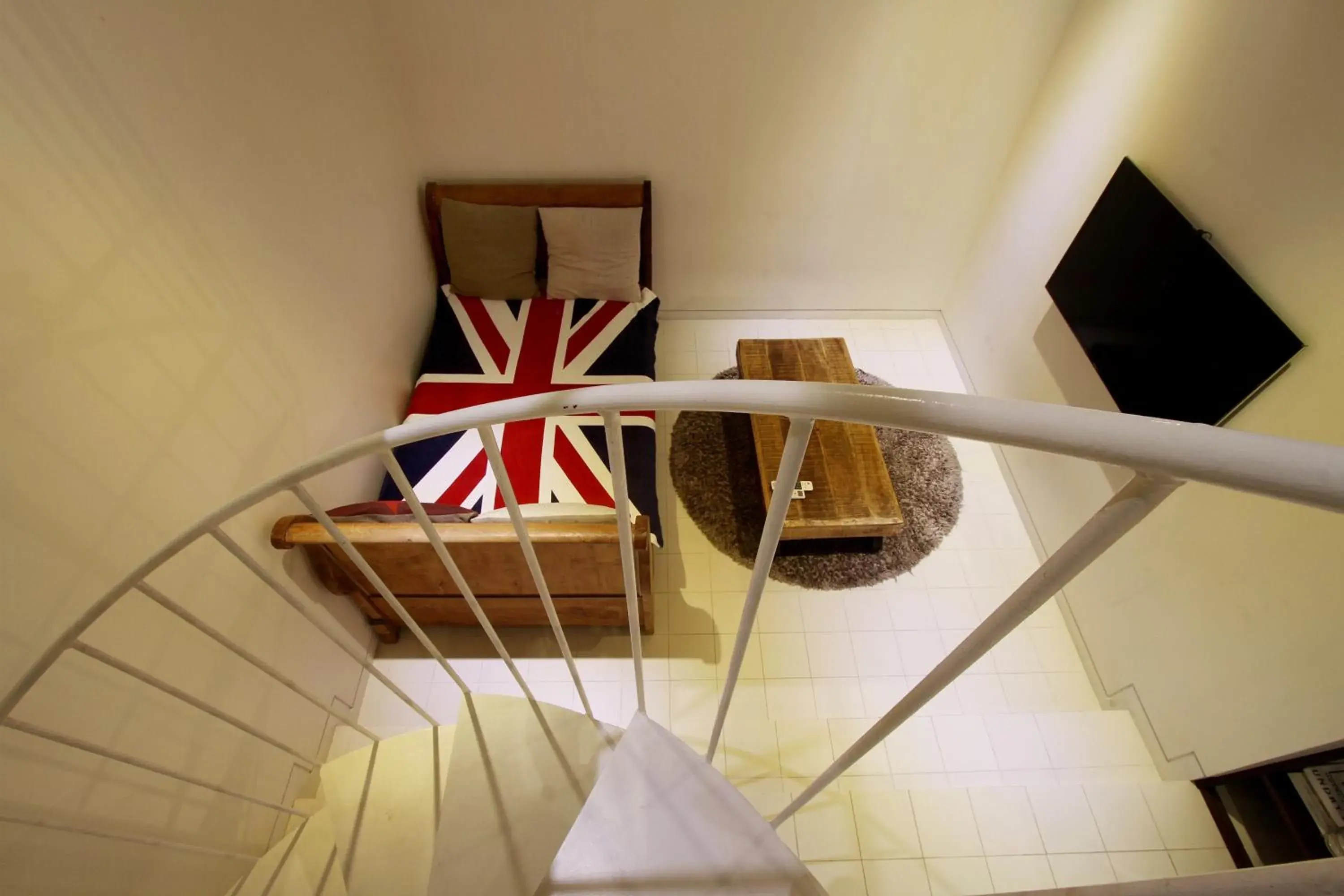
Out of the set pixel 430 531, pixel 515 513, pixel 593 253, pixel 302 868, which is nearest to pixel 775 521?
pixel 515 513

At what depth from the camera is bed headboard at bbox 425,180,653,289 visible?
265 cm

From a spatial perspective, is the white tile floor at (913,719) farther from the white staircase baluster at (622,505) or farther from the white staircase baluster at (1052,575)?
the white staircase baluster at (1052,575)

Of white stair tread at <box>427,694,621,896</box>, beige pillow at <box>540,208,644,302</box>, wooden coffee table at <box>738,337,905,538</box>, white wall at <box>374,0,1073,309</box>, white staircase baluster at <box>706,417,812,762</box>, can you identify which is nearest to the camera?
white staircase baluster at <box>706,417,812,762</box>

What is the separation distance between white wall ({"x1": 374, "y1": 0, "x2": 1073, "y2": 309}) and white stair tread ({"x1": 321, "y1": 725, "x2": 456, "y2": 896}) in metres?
2.35

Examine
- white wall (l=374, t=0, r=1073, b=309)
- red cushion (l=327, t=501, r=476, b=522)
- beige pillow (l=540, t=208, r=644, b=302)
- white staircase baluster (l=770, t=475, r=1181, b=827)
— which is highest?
white wall (l=374, t=0, r=1073, b=309)

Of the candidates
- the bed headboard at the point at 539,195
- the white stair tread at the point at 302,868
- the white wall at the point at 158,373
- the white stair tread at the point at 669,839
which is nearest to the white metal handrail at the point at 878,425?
the white stair tread at the point at 669,839

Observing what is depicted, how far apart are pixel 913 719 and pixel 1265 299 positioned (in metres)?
1.58

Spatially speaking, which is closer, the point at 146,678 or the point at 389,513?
the point at 146,678

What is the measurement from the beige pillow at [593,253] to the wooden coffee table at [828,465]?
63 centimetres

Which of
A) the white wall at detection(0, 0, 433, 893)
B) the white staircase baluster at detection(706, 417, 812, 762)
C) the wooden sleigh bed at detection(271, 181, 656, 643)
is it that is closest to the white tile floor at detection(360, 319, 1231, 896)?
the wooden sleigh bed at detection(271, 181, 656, 643)

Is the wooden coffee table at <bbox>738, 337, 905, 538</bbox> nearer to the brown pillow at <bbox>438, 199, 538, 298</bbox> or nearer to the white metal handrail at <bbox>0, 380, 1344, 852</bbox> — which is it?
the brown pillow at <bbox>438, 199, 538, 298</bbox>

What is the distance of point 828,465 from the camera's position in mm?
2264

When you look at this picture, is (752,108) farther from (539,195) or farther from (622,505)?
(622,505)

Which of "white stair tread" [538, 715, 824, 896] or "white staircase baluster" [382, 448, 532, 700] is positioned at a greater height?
"white staircase baluster" [382, 448, 532, 700]
